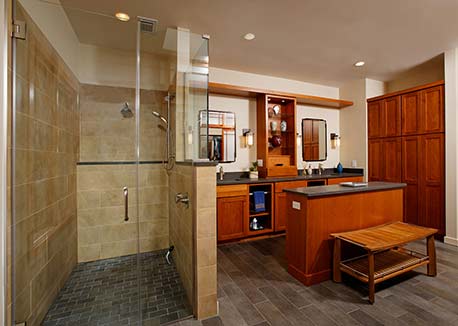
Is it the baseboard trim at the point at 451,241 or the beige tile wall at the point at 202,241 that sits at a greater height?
the beige tile wall at the point at 202,241

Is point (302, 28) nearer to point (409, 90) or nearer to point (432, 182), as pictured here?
point (409, 90)

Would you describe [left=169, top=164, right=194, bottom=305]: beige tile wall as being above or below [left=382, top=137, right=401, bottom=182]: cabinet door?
below

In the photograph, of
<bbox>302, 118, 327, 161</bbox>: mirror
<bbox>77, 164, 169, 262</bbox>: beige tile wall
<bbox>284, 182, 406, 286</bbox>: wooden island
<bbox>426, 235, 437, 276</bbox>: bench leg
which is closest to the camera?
<bbox>284, 182, 406, 286</bbox>: wooden island

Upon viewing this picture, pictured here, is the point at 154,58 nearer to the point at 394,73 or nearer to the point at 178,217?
the point at 178,217

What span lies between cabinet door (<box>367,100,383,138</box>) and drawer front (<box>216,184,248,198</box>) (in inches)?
110

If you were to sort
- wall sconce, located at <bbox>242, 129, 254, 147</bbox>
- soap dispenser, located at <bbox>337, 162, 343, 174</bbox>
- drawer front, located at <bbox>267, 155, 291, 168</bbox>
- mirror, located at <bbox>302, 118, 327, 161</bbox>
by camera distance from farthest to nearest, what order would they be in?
soap dispenser, located at <bbox>337, 162, 343, 174</bbox> < mirror, located at <bbox>302, 118, 327, 161</bbox> < wall sconce, located at <bbox>242, 129, 254, 147</bbox> < drawer front, located at <bbox>267, 155, 291, 168</bbox>

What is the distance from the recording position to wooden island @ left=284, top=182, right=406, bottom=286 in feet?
6.89

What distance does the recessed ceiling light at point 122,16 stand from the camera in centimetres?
228

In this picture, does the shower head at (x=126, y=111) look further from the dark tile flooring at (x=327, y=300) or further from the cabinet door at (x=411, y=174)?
the cabinet door at (x=411, y=174)

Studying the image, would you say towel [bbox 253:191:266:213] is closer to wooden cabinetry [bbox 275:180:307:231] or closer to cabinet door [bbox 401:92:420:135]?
wooden cabinetry [bbox 275:180:307:231]

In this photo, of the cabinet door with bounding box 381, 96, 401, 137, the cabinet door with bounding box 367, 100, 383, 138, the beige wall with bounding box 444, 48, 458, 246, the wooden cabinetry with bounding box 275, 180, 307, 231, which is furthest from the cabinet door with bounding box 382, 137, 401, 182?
the wooden cabinetry with bounding box 275, 180, 307, 231

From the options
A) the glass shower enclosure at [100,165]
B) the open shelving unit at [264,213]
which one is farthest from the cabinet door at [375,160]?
the glass shower enclosure at [100,165]

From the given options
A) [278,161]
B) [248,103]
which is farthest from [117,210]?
[248,103]

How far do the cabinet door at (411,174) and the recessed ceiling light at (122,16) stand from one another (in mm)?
4416
